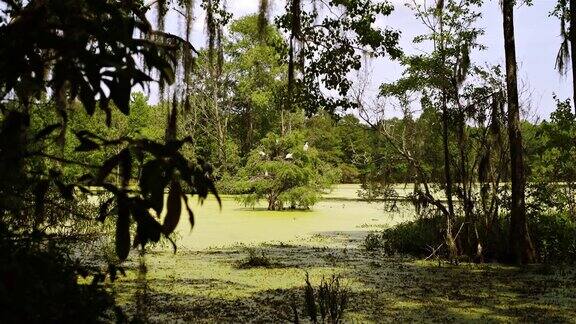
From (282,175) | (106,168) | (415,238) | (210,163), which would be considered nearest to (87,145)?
(106,168)

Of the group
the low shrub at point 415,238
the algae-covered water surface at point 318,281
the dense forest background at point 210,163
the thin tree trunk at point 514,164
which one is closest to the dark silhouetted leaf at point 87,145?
the dense forest background at point 210,163

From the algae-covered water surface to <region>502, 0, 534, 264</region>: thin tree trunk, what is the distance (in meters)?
0.43

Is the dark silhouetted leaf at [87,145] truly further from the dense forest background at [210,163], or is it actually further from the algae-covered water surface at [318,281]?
the algae-covered water surface at [318,281]

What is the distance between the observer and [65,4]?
137cm

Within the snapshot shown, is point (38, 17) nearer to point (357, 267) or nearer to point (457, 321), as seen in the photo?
point (457, 321)

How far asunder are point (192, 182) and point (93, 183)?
267 mm

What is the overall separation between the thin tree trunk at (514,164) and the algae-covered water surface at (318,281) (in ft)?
1.42

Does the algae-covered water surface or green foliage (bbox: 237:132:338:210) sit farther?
green foliage (bbox: 237:132:338:210)

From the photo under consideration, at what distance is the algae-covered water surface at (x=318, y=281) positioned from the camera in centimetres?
480

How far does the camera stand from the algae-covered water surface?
4.80 meters

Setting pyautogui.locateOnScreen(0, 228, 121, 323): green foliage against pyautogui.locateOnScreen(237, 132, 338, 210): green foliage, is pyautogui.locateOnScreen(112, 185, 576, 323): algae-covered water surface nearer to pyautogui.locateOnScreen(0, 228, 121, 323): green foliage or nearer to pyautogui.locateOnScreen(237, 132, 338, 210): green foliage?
pyautogui.locateOnScreen(0, 228, 121, 323): green foliage

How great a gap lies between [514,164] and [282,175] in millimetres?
10199

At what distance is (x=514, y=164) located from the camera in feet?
26.0

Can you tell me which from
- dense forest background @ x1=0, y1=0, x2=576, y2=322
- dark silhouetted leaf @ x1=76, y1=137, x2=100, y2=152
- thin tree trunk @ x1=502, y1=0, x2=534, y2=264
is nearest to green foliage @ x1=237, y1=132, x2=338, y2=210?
dense forest background @ x1=0, y1=0, x2=576, y2=322
